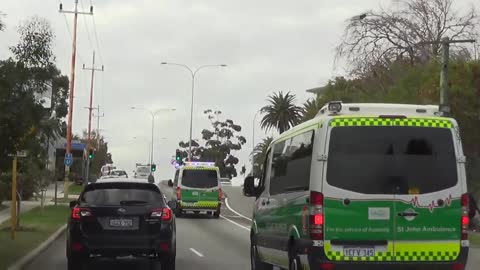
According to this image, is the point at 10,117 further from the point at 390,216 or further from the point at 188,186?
the point at 188,186

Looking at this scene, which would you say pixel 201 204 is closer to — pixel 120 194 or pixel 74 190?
pixel 120 194

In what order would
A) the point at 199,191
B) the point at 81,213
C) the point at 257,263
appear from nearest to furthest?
the point at 81,213, the point at 257,263, the point at 199,191

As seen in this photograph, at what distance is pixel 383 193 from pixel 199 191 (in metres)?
25.2

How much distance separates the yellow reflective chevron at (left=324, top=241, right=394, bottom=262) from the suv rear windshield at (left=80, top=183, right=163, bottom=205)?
4941mm

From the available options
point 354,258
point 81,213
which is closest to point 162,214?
point 81,213

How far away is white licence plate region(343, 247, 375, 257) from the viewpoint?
9.34 metres

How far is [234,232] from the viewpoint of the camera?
2636 centimetres

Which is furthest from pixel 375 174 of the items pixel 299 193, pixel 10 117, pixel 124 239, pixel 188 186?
pixel 188 186

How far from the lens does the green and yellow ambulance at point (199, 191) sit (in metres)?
34.3

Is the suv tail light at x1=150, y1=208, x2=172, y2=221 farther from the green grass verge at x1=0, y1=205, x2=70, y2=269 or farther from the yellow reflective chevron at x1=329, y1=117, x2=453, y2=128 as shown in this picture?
the yellow reflective chevron at x1=329, y1=117, x2=453, y2=128

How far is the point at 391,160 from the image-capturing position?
Answer: 9531mm

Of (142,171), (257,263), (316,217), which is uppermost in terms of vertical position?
(142,171)

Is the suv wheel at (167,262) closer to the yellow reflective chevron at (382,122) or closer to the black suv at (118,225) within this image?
the black suv at (118,225)

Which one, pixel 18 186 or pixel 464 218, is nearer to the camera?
pixel 464 218
